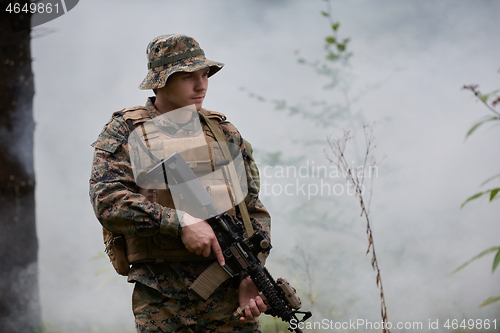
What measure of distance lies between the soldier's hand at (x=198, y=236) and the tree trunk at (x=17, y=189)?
10.2 ft

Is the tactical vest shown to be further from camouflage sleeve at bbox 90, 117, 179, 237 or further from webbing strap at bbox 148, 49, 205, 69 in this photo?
webbing strap at bbox 148, 49, 205, 69

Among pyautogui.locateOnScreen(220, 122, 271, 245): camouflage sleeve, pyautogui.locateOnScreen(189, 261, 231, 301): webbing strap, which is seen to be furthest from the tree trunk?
pyautogui.locateOnScreen(189, 261, 231, 301): webbing strap

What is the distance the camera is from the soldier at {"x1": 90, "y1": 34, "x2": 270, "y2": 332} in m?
1.65

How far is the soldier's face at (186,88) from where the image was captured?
6.31ft

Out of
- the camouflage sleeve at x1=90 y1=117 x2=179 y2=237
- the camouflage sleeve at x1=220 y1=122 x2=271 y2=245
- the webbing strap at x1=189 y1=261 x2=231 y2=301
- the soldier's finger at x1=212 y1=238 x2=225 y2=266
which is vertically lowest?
the webbing strap at x1=189 y1=261 x2=231 y2=301

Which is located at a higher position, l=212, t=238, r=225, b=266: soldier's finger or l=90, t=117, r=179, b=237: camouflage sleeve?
l=90, t=117, r=179, b=237: camouflage sleeve

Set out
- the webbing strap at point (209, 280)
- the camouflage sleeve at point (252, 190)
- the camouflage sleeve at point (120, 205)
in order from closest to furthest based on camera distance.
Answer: the camouflage sleeve at point (120, 205) < the webbing strap at point (209, 280) < the camouflage sleeve at point (252, 190)

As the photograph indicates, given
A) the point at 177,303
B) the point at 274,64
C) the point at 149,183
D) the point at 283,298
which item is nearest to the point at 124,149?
the point at 149,183

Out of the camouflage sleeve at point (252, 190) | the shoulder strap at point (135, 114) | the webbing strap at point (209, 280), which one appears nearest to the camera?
the webbing strap at point (209, 280)

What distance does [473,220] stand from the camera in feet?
12.6

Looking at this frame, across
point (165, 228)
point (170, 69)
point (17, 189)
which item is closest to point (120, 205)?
point (165, 228)

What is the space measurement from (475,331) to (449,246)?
2.28ft

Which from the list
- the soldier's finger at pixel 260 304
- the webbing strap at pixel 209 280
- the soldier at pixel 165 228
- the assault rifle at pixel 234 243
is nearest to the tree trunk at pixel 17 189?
the soldier at pixel 165 228

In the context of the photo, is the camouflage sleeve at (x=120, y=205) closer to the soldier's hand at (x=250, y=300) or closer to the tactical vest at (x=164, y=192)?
the tactical vest at (x=164, y=192)
